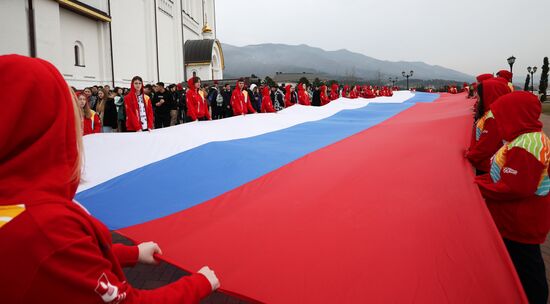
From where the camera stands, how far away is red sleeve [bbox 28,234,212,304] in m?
0.84

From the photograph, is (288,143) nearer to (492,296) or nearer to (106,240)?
(492,296)

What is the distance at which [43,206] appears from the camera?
877 millimetres

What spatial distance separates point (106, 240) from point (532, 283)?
278 cm

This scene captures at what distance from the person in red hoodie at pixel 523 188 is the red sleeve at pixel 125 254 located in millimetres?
2289

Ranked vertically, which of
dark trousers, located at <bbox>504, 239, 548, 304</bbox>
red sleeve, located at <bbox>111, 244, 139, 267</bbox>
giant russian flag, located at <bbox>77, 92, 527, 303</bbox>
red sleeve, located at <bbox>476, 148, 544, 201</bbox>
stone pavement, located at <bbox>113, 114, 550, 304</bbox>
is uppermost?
red sleeve, located at <bbox>476, 148, 544, 201</bbox>

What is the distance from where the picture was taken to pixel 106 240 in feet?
3.40

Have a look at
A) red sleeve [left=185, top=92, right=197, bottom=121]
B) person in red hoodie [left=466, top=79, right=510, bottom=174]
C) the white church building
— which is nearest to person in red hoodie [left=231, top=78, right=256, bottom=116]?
red sleeve [left=185, top=92, right=197, bottom=121]

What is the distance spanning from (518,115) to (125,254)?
2600mm

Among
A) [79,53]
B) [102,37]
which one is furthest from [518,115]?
[102,37]

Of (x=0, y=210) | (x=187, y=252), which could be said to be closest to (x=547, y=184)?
(x=187, y=252)

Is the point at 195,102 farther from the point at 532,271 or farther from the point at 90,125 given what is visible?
the point at 532,271

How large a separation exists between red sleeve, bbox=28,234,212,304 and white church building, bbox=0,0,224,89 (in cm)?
1466

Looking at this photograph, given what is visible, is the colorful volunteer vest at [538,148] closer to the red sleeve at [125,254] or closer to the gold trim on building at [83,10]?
the red sleeve at [125,254]

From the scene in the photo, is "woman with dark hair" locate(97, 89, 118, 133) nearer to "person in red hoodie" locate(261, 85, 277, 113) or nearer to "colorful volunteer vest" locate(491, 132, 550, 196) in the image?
"person in red hoodie" locate(261, 85, 277, 113)
